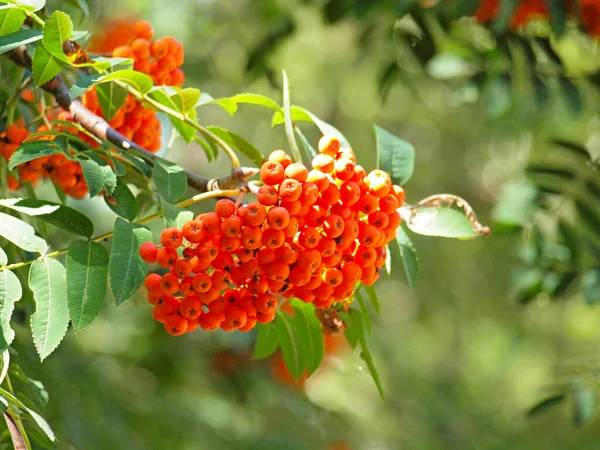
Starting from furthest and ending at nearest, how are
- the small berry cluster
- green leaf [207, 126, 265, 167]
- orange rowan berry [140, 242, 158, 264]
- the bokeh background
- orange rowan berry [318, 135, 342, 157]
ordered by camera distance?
the bokeh background, the small berry cluster, green leaf [207, 126, 265, 167], orange rowan berry [318, 135, 342, 157], orange rowan berry [140, 242, 158, 264]

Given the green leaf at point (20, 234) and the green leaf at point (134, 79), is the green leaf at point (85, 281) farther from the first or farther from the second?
the green leaf at point (134, 79)

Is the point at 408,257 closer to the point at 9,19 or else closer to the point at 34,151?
the point at 34,151

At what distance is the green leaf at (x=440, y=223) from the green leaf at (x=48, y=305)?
0.71m

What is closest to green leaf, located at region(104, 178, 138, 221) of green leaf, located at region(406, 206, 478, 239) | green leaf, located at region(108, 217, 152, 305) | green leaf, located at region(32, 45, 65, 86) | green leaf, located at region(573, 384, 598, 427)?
green leaf, located at region(108, 217, 152, 305)

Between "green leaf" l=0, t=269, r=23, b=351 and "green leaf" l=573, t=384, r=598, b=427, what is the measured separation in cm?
220

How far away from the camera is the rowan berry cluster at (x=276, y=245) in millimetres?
1256

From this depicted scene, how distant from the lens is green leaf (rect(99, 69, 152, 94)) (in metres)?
1.35

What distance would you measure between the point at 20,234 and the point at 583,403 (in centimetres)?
223

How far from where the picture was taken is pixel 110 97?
1565mm

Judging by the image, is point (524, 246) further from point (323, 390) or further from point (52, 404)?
point (323, 390)

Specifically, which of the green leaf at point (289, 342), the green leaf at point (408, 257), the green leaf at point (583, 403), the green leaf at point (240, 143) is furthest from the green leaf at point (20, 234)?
the green leaf at point (583, 403)

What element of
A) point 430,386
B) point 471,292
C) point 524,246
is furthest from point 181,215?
point 471,292

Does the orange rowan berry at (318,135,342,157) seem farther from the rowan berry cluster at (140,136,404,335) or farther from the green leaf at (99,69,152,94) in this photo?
the green leaf at (99,69,152,94)

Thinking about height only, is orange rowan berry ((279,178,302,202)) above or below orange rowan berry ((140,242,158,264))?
above
